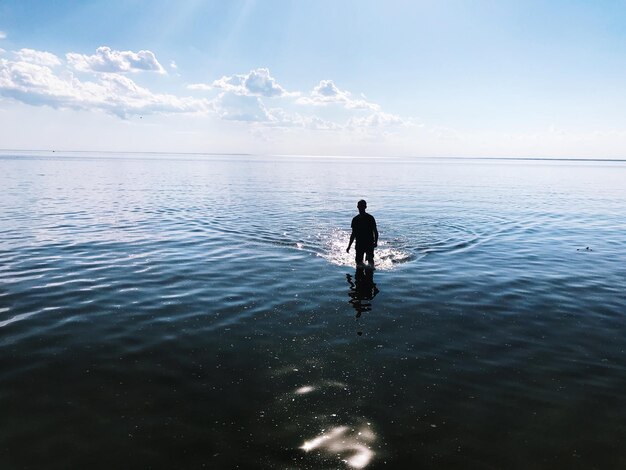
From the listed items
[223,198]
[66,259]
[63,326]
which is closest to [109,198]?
[223,198]

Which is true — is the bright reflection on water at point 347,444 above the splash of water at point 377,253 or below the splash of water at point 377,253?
above

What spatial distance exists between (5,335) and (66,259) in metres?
7.77

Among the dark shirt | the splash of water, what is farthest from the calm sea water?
the dark shirt

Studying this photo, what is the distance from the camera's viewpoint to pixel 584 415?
7008 millimetres

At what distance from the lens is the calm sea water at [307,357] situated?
20.4 ft

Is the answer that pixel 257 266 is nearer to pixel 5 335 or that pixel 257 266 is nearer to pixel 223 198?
pixel 5 335

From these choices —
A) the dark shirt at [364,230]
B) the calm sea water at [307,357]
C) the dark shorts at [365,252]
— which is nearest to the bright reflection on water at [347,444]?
the calm sea water at [307,357]

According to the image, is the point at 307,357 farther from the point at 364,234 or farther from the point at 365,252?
the point at 365,252

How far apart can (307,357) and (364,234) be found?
825 centimetres

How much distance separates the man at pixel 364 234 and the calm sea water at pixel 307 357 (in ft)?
3.18

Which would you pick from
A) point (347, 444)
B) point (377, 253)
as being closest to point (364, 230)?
point (377, 253)

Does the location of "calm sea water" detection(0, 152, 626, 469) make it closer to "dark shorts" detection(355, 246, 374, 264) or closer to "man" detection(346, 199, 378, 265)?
"dark shorts" detection(355, 246, 374, 264)

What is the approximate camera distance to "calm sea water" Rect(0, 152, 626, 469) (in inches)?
245

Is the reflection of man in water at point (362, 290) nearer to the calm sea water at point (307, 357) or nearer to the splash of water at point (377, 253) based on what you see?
the calm sea water at point (307, 357)
